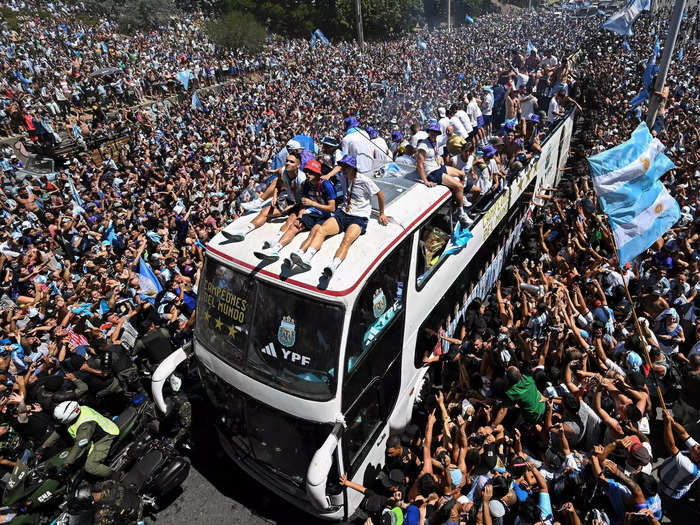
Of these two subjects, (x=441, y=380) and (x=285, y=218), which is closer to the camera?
(x=285, y=218)

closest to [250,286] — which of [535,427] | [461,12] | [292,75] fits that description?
[535,427]

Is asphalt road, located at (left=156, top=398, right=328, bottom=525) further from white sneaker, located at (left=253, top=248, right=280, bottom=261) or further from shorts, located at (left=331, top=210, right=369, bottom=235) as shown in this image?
shorts, located at (left=331, top=210, right=369, bottom=235)

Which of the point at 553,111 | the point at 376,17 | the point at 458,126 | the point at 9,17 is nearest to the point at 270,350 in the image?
the point at 458,126

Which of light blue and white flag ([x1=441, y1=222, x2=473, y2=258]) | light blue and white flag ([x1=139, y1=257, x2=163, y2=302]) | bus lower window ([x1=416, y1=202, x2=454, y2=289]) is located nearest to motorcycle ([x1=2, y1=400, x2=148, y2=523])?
light blue and white flag ([x1=139, y1=257, x2=163, y2=302])

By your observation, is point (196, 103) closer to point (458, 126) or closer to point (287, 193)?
point (458, 126)

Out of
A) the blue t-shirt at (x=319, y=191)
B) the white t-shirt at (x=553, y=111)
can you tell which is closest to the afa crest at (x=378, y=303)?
the blue t-shirt at (x=319, y=191)

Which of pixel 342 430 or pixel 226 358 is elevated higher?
pixel 226 358

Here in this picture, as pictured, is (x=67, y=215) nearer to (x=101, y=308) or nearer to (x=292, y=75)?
(x=101, y=308)
